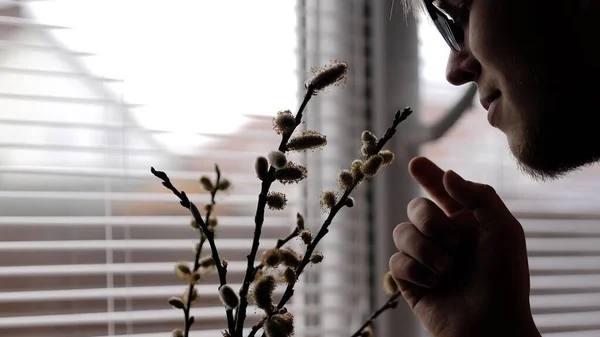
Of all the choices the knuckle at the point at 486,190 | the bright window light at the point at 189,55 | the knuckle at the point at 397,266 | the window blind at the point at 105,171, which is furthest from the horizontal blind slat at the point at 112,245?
the knuckle at the point at 486,190

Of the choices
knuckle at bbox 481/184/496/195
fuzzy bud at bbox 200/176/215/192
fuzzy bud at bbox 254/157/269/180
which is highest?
fuzzy bud at bbox 254/157/269/180

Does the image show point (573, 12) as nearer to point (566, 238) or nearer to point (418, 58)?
point (418, 58)

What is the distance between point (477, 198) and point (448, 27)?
0.80 ft

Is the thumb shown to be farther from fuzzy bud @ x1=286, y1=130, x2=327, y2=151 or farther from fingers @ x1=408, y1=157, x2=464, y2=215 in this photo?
fuzzy bud @ x1=286, y1=130, x2=327, y2=151

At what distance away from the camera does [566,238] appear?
4.95ft

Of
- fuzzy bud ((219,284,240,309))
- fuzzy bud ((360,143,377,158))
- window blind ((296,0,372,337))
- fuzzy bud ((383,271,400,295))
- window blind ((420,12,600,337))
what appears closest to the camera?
fuzzy bud ((219,284,240,309))

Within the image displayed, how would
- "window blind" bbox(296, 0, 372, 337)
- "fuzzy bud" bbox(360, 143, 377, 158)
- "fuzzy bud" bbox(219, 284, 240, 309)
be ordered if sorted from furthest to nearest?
1. "window blind" bbox(296, 0, 372, 337)
2. "fuzzy bud" bbox(360, 143, 377, 158)
3. "fuzzy bud" bbox(219, 284, 240, 309)

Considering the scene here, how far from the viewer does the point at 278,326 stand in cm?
56

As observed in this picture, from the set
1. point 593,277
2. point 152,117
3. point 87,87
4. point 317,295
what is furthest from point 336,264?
point 593,277

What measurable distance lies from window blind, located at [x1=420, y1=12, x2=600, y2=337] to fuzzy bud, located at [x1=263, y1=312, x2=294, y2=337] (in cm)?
83

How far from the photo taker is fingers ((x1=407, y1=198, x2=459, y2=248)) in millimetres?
884

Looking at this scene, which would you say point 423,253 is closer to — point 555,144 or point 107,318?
point 555,144

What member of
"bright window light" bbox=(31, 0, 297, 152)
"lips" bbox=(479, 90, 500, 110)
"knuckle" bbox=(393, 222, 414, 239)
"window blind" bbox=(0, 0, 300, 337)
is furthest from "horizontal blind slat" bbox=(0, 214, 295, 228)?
"lips" bbox=(479, 90, 500, 110)

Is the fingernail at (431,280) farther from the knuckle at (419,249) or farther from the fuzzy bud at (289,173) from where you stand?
the fuzzy bud at (289,173)
